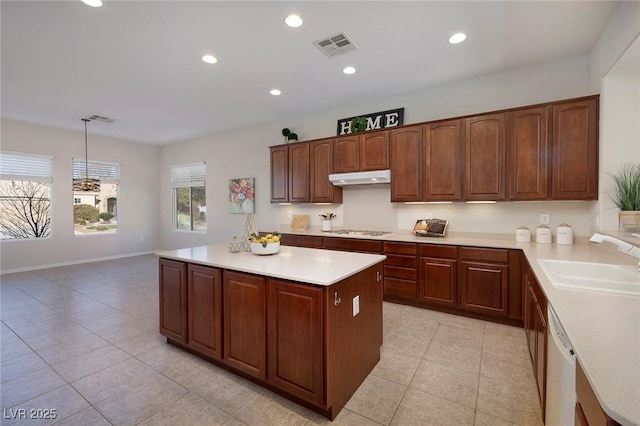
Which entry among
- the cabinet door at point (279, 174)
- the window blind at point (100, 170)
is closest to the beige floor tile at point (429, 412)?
the cabinet door at point (279, 174)

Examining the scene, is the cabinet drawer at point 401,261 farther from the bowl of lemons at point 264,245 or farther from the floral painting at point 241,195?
the floral painting at point 241,195

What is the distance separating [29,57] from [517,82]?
18.6ft

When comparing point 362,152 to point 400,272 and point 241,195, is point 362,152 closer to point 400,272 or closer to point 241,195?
point 400,272

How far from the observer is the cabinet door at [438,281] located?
3.30 m

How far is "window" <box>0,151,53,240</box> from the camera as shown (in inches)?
213

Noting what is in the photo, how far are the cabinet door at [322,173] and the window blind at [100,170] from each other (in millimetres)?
5391

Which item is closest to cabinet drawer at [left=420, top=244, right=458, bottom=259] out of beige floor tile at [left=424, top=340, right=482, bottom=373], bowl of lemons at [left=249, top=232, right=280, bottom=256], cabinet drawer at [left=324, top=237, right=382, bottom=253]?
cabinet drawer at [left=324, top=237, right=382, bottom=253]

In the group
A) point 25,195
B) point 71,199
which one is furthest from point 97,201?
point 25,195

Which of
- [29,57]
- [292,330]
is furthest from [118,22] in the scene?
[292,330]

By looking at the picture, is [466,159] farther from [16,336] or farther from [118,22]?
[16,336]

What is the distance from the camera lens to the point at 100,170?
6668 mm

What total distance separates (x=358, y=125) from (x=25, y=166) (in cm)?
663

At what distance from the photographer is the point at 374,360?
7.55ft

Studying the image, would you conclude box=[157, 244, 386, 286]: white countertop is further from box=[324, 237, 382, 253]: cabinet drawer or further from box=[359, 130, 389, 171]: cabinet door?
box=[359, 130, 389, 171]: cabinet door
